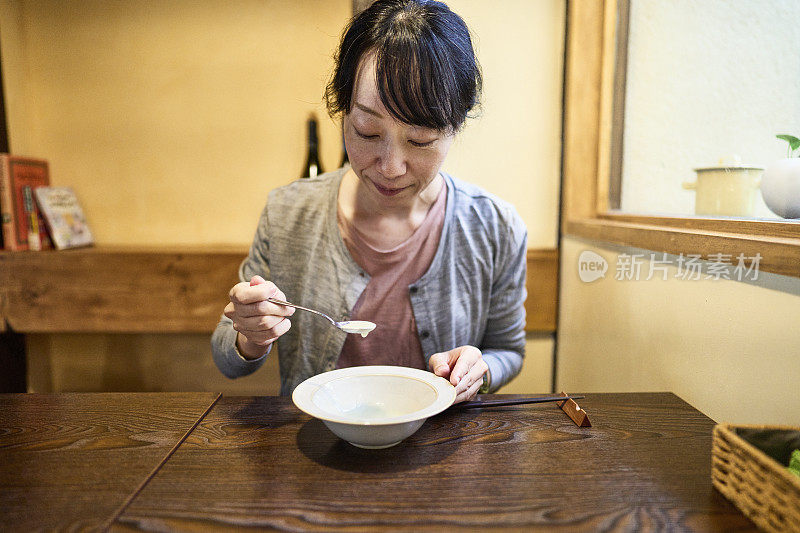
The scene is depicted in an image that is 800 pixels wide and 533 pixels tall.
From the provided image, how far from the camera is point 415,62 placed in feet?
3.24

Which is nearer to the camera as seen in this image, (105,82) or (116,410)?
(116,410)

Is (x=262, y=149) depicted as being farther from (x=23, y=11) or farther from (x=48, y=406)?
(x=48, y=406)

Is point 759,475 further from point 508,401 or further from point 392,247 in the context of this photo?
point 392,247

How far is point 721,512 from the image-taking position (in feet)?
2.05

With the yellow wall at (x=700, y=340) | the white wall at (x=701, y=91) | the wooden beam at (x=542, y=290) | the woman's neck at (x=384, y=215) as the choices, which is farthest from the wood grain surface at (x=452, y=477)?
the wooden beam at (x=542, y=290)

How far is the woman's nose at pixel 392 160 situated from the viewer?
1026 millimetres

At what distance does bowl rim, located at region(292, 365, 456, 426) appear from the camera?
0.72 meters

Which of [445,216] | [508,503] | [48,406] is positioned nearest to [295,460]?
[508,503]

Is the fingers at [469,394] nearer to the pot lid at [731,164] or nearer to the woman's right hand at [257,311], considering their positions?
the woman's right hand at [257,311]

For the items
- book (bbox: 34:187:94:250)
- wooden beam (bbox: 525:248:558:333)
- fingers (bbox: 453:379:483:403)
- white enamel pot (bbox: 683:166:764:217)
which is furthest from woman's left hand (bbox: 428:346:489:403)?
book (bbox: 34:187:94:250)

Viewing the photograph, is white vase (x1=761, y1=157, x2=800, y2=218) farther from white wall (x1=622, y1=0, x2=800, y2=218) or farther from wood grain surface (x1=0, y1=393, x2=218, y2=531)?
wood grain surface (x1=0, y1=393, x2=218, y2=531)

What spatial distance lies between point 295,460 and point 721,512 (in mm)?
565

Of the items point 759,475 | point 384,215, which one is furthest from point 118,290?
point 759,475

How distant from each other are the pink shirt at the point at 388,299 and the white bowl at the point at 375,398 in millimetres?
341
